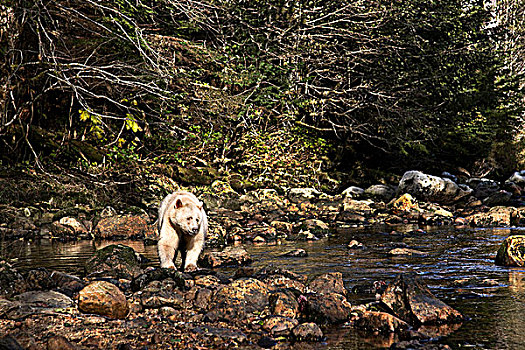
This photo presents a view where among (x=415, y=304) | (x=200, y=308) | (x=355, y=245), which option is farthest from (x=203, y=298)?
(x=355, y=245)

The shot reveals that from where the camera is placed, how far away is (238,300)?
15.9ft

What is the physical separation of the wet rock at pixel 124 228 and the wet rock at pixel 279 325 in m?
8.00

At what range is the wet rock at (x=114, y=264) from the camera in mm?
6668

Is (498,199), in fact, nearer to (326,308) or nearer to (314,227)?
(314,227)

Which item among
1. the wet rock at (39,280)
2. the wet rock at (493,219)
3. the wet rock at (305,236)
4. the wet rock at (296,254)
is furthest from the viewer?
the wet rock at (493,219)

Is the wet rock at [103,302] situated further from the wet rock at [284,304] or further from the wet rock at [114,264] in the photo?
the wet rock at [114,264]

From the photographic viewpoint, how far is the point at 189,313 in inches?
190

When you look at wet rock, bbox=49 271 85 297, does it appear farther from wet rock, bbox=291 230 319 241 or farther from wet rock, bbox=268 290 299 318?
wet rock, bbox=291 230 319 241

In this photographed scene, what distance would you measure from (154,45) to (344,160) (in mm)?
11253

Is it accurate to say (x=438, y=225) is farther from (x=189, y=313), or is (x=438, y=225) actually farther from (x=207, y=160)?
(x=189, y=313)

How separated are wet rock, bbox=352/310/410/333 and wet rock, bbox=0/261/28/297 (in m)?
3.59

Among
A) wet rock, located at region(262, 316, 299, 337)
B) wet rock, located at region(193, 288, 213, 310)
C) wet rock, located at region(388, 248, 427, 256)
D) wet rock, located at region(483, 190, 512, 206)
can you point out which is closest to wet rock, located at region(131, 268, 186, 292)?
wet rock, located at region(193, 288, 213, 310)

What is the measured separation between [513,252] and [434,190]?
35.9ft

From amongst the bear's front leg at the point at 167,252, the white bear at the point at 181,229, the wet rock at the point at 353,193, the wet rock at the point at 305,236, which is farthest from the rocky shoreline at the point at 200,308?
the wet rock at the point at 353,193
